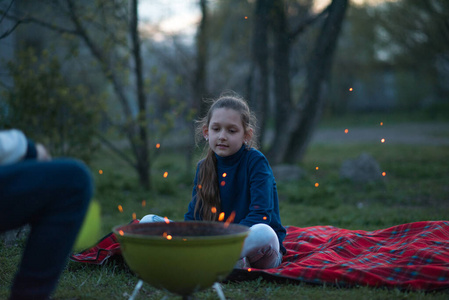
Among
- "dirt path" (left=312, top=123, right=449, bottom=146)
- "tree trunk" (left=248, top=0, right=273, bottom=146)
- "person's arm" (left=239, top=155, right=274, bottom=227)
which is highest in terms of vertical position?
"tree trunk" (left=248, top=0, right=273, bottom=146)

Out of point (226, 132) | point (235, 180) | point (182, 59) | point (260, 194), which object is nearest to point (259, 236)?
point (260, 194)

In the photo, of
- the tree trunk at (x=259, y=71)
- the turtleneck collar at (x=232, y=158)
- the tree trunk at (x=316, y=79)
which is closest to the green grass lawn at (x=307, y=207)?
the tree trunk at (x=316, y=79)

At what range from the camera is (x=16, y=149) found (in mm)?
1636

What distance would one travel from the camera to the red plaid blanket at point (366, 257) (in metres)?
2.49

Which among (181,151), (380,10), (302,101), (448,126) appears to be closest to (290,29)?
(302,101)

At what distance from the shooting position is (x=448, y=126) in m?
16.8

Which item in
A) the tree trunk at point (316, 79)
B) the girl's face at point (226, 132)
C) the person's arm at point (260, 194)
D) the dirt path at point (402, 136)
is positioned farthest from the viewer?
the dirt path at point (402, 136)

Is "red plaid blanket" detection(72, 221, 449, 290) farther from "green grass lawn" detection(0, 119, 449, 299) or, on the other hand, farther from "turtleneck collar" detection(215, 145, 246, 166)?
"turtleneck collar" detection(215, 145, 246, 166)

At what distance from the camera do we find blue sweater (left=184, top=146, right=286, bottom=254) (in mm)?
2633

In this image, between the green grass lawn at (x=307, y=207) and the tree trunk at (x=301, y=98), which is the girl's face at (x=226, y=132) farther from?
the tree trunk at (x=301, y=98)

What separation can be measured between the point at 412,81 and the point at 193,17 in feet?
55.5

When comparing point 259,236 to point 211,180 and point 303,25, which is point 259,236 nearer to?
point 211,180

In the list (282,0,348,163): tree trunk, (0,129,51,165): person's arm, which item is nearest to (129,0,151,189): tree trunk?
(282,0,348,163): tree trunk

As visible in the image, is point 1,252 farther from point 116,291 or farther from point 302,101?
point 302,101
